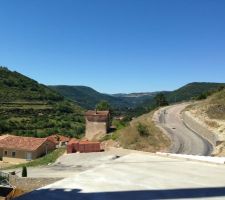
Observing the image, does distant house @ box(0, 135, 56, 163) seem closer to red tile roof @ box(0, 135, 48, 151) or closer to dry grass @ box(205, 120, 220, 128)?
red tile roof @ box(0, 135, 48, 151)

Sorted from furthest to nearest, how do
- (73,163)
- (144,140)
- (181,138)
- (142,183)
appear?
(181,138) → (144,140) → (73,163) → (142,183)

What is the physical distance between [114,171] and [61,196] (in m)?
2.83

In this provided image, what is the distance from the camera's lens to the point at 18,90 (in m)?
170

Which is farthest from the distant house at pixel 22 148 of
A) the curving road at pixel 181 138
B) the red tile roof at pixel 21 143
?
the curving road at pixel 181 138

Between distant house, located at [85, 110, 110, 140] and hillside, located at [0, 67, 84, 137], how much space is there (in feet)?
134

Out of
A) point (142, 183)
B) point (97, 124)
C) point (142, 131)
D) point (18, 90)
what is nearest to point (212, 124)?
point (142, 131)

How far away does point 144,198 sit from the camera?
7355 mm

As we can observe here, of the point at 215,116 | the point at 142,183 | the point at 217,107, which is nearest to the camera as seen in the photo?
the point at 142,183

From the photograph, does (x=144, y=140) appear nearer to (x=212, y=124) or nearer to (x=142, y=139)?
(x=142, y=139)

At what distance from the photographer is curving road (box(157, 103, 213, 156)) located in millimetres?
39281

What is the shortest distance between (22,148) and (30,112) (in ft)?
217

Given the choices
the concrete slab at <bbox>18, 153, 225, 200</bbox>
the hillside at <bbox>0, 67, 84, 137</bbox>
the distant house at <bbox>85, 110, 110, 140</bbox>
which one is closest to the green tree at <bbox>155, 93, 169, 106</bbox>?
the hillside at <bbox>0, 67, 84, 137</bbox>

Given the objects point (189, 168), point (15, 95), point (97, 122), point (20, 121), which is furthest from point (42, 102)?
point (189, 168)

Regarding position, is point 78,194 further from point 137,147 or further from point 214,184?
point 137,147
